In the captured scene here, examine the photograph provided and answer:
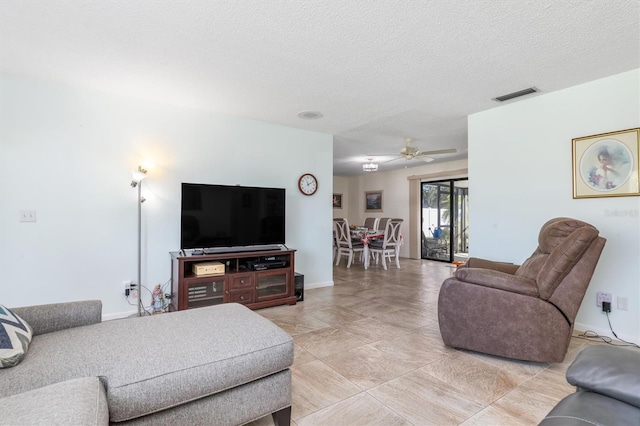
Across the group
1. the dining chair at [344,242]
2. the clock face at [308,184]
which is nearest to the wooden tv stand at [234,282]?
the clock face at [308,184]

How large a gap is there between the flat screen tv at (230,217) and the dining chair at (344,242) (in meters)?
3.04

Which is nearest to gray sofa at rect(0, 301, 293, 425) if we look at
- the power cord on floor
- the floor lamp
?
the floor lamp

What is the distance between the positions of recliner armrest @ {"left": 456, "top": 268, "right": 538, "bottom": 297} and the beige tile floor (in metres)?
0.54

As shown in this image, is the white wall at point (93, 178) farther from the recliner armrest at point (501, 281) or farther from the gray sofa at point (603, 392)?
the gray sofa at point (603, 392)

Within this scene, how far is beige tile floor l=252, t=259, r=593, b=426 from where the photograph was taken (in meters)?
1.65

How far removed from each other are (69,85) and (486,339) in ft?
13.9

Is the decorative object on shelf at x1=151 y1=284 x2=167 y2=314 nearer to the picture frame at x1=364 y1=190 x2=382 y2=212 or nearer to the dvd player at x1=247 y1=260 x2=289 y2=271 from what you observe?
the dvd player at x1=247 y1=260 x2=289 y2=271

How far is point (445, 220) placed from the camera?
7414 mm

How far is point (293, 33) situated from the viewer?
2102 mm

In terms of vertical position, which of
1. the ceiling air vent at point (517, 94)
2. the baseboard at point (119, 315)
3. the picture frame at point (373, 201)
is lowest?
the baseboard at point (119, 315)

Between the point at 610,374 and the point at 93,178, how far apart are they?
3.92 metres

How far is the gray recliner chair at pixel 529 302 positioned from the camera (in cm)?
210

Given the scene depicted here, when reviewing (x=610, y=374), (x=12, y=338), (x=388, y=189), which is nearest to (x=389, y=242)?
(x=388, y=189)

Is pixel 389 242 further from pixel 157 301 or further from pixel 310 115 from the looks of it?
pixel 157 301
